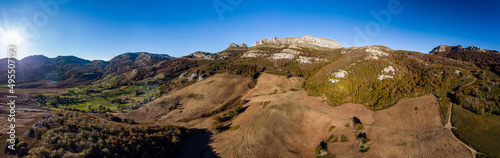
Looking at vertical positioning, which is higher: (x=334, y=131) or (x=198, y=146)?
(x=334, y=131)

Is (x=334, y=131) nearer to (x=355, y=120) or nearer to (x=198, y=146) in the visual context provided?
(x=355, y=120)

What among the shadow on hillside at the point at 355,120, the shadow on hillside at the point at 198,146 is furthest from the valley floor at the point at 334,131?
the shadow on hillside at the point at 198,146

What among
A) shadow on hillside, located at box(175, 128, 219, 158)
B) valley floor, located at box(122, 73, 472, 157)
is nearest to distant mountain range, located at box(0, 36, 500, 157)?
valley floor, located at box(122, 73, 472, 157)

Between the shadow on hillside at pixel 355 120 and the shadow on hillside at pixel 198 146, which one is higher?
the shadow on hillside at pixel 355 120

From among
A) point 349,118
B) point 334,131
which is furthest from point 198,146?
point 349,118

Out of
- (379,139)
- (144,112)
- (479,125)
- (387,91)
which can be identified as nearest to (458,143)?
(479,125)

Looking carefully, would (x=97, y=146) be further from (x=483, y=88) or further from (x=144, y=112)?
(x=483, y=88)

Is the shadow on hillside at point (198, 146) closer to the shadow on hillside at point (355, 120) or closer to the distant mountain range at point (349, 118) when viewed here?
the distant mountain range at point (349, 118)

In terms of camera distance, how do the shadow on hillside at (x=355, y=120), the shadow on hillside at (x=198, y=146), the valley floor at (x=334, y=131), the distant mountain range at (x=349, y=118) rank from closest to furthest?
the distant mountain range at (x=349, y=118) < the valley floor at (x=334, y=131) < the shadow on hillside at (x=198, y=146) < the shadow on hillside at (x=355, y=120)

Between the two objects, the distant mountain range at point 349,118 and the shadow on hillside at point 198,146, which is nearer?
the distant mountain range at point 349,118
